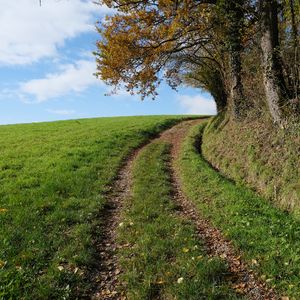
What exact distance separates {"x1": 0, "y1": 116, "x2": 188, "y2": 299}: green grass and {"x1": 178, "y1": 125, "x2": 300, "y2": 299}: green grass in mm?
3984

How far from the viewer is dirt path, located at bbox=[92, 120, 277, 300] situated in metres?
7.62

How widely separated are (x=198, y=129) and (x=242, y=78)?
1342cm

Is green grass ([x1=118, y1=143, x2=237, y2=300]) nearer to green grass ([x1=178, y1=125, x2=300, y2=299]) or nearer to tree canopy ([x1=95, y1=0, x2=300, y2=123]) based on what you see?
green grass ([x1=178, y1=125, x2=300, y2=299])

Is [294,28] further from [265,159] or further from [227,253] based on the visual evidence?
[227,253]

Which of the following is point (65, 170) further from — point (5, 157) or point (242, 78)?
point (242, 78)

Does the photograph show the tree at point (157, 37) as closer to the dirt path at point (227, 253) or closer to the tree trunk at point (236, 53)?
the tree trunk at point (236, 53)

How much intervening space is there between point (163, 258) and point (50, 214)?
16.0 ft

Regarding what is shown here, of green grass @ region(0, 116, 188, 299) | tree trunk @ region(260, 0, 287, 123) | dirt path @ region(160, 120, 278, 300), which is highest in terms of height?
tree trunk @ region(260, 0, 287, 123)

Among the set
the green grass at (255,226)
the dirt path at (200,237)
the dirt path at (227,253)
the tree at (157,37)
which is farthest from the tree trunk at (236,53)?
the dirt path at (227,253)

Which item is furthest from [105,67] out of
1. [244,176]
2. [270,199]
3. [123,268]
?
[123,268]

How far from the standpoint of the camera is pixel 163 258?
8.89 m

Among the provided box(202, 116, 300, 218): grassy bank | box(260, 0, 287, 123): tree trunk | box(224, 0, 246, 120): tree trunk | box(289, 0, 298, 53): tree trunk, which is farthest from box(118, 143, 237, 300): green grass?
box(224, 0, 246, 120): tree trunk

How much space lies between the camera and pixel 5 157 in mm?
21234

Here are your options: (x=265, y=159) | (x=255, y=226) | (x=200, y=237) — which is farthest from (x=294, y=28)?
(x=200, y=237)
